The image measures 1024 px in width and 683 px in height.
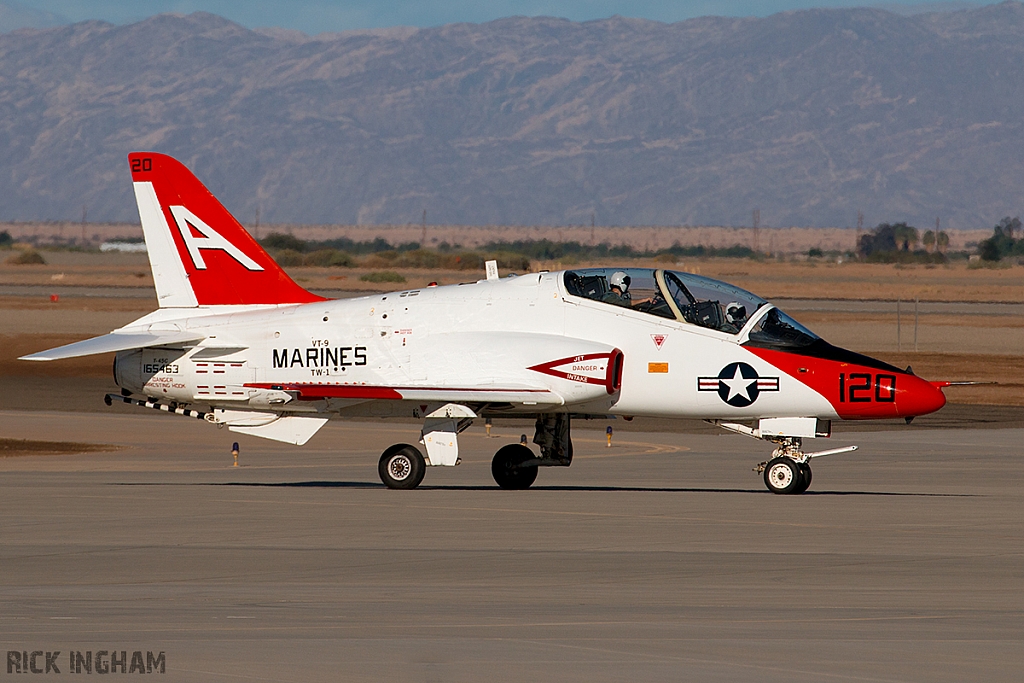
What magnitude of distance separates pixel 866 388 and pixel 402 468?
585 centimetres

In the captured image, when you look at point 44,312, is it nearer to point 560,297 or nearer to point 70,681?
point 560,297

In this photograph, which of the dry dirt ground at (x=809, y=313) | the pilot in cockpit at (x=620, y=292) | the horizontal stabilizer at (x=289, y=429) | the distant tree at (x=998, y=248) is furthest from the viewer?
the distant tree at (x=998, y=248)

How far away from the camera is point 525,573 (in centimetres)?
1363

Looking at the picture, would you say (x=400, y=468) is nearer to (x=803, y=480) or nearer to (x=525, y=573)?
(x=803, y=480)

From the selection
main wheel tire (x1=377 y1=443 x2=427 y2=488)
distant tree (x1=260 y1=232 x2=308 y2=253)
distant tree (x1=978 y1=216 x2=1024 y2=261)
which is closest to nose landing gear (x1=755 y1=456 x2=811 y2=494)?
main wheel tire (x1=377 y1=443 x2=427 y2=488)

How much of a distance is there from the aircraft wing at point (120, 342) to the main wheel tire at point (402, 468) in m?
3.12

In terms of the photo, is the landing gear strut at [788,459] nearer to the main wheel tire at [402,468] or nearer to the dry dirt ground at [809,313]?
the main wheel tire at [402,468]

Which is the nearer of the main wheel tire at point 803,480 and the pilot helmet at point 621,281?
the main wheel tire at point 803,480

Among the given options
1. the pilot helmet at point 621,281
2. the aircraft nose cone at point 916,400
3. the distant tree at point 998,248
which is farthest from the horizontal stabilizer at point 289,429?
the distant tree at point 998,248

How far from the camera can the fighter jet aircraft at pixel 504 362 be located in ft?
65.2

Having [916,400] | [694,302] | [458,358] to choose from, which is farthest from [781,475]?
[458,358]

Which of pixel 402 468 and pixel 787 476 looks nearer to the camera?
pixel 787 476

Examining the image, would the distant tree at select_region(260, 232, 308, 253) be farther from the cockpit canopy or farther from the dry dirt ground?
the cockpit canopy

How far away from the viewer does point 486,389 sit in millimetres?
20234
